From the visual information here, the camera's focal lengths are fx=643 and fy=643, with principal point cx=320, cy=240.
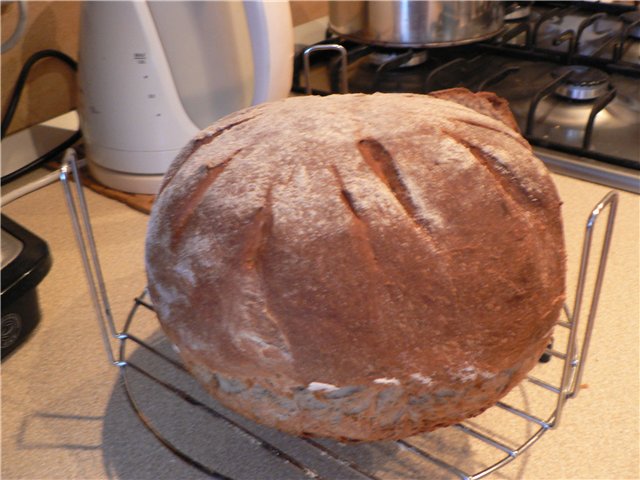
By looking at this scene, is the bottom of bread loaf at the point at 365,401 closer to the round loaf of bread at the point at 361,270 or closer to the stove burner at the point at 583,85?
the round loaf of bread at the point at 361,270

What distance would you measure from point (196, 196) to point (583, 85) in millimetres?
747

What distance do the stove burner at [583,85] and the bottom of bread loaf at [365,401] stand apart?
2.09 feet

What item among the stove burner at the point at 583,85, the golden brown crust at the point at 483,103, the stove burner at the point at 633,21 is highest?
the golden brown crust at the point at 483,103

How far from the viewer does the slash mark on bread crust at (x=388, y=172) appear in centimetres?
44

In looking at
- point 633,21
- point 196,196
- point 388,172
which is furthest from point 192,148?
point 633,21

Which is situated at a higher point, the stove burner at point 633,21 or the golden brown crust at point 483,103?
the golden brown crust at point 483,103

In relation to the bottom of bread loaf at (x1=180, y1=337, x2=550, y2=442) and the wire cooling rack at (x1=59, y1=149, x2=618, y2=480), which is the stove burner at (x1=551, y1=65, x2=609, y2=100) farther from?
the bottom of bread loaf at (x1=180, y1=337, x2=550, y2=442)

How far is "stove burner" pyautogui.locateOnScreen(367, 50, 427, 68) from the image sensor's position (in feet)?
3.75

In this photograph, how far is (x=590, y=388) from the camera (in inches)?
24.1

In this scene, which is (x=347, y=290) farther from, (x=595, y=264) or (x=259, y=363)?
(x=595, y=264)

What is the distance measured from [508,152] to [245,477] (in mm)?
341

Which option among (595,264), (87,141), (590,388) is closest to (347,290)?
(590,388)

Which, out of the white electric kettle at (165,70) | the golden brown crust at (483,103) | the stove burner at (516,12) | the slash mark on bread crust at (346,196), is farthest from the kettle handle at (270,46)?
the stove burner at (516,12)

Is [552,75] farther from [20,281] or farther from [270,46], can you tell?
[20,281]
